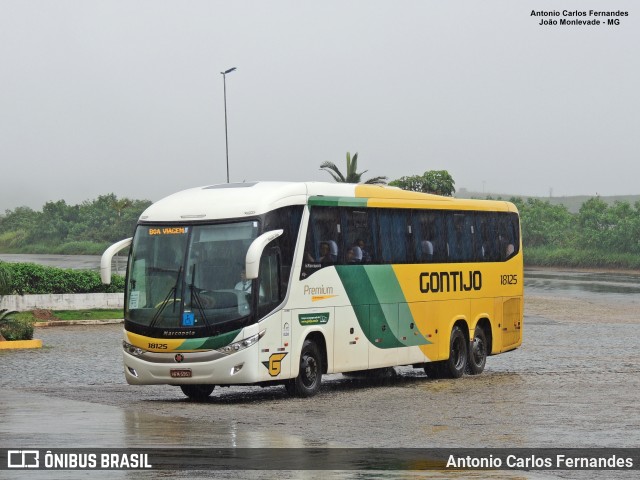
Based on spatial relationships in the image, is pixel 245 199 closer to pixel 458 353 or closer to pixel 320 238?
pixel 320 238

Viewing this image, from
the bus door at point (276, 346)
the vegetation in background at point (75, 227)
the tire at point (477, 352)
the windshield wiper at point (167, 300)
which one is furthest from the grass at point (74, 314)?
the vegetation in background at point (75, 227)

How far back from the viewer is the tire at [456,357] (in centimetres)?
2475

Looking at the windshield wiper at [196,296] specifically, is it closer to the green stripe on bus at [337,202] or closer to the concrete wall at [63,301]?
the green stripe on bus at [337,202]

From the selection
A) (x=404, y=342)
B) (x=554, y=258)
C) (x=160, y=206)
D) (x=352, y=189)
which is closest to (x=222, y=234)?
(x=160, y=206)

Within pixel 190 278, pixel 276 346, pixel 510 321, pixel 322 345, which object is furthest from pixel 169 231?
pixel 510 321

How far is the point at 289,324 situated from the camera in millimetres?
19641

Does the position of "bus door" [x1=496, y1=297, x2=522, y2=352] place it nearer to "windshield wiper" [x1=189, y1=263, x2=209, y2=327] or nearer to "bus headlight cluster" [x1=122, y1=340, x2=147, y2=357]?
"windshield wiper" [x1=189, y1=263, x2=209, y2=327]

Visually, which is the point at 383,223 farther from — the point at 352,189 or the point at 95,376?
the point at 95,376

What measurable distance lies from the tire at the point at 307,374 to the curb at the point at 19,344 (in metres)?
13.7

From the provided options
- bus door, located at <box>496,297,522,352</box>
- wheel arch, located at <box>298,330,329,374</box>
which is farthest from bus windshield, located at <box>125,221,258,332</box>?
bus door, located at <box>496,297,522,352</box>

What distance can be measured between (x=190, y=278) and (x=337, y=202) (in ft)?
11.6

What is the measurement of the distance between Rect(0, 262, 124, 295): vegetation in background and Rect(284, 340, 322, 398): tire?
25527 mm

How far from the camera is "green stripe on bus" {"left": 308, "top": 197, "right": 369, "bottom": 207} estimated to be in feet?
68.3

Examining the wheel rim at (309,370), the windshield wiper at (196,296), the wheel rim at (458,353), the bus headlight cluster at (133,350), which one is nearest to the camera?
the windshield wiper at (196,296)
